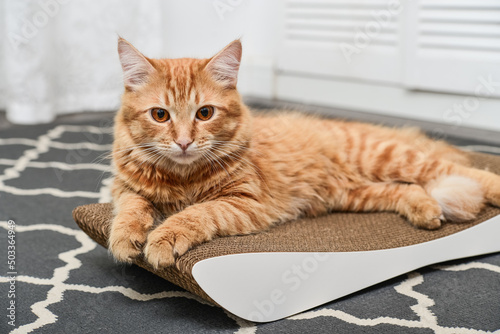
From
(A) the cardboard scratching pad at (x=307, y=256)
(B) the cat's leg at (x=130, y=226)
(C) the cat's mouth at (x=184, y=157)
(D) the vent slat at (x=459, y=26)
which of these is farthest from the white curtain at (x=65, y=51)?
(C) the cat's mouth at (x=184, y=157)

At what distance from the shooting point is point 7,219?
2.12 meters

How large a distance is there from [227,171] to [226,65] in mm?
292

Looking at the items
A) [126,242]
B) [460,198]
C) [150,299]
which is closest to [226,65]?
[126,242]

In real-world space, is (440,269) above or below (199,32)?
below

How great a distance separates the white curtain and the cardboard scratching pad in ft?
6.79

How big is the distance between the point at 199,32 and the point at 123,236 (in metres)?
2.88

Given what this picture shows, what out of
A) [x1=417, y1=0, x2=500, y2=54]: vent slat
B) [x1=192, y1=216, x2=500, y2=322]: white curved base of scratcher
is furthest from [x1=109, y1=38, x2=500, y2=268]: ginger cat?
[x1=417, y1=0, x2=500, y2=54]: vent slat

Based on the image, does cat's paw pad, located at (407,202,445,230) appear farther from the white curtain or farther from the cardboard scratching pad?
the white curtain

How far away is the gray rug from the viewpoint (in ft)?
4.58

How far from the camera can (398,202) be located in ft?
6.02

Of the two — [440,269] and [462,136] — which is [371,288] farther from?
[462,136]

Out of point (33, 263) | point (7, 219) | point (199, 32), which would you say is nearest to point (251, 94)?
point (199, 32)

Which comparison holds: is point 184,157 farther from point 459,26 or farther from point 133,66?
point 459,26

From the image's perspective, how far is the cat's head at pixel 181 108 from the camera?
149 centimetres
